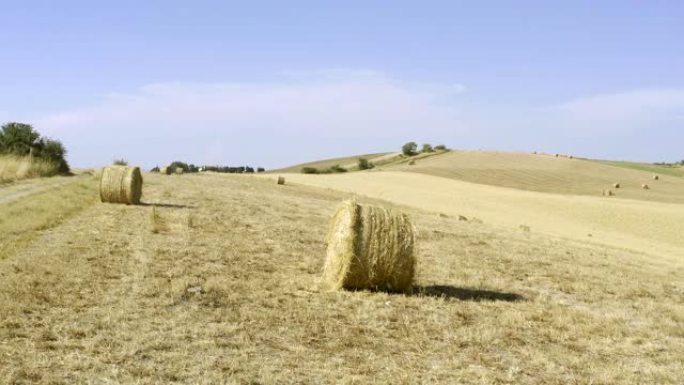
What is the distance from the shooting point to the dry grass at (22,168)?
36719 millimetres

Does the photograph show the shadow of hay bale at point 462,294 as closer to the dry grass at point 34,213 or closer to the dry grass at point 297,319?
the dry grass at point 297,319

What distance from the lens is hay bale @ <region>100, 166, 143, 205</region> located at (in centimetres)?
2547

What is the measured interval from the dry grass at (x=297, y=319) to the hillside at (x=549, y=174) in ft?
169

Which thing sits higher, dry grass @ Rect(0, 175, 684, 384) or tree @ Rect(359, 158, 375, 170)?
tree @ Rect(359, 158, 375, 170)

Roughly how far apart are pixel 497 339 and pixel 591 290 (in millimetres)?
5525

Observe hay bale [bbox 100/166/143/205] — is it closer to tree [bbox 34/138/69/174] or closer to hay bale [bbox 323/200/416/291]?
hay bale [bbox 323/200/416/291]

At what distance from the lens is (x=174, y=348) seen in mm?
8219

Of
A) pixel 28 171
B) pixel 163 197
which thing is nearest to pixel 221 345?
pixel 163 197

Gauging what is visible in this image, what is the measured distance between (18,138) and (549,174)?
167 feet

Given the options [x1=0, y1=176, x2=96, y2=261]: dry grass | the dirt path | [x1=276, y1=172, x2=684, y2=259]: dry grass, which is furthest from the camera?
[x1=276, y1=172, x2=684, y2=259]: dry grass

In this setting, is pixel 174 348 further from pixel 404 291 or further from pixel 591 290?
pixel 591 290

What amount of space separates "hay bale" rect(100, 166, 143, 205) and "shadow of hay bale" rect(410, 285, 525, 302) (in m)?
15.3

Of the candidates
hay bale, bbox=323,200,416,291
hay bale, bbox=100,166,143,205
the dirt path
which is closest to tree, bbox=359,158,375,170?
the dirt path

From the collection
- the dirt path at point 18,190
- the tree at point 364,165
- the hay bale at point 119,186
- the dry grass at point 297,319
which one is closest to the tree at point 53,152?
the dirt path at point 18,190
